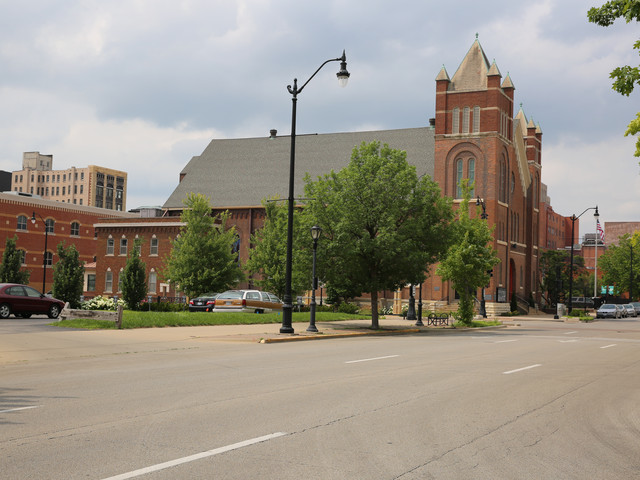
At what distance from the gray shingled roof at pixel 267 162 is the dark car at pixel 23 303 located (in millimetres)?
40979

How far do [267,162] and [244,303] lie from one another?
44.4 meters

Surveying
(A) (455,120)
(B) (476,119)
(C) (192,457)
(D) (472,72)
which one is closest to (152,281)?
(A) (455,120)

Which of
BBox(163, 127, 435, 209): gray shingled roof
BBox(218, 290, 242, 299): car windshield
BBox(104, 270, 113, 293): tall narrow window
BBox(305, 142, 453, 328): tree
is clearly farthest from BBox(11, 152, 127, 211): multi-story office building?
BBox(305, 142, 453, 328): tree

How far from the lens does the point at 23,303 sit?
1155 inches

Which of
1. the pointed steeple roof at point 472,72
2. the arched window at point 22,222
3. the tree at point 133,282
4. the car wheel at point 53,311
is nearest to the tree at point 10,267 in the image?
the tree at point 133,282

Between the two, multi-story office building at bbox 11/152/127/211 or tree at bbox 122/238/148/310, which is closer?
tree at bbox 122/238/148/310

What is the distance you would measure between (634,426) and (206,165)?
243 ft

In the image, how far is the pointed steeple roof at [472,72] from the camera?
64562mm

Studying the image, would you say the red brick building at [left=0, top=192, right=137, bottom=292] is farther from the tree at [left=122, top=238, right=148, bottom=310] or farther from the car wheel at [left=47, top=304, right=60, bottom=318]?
the car wheel at [left=47, top=304, right=60, bottom=318]

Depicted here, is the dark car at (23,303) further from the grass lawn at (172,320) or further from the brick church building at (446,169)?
the brick church building at (446,169)

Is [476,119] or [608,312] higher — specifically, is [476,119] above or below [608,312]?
above

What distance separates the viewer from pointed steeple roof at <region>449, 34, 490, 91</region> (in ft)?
212

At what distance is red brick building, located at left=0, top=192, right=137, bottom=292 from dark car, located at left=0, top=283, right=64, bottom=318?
3874 cm

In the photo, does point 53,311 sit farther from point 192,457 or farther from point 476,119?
point 476,119
